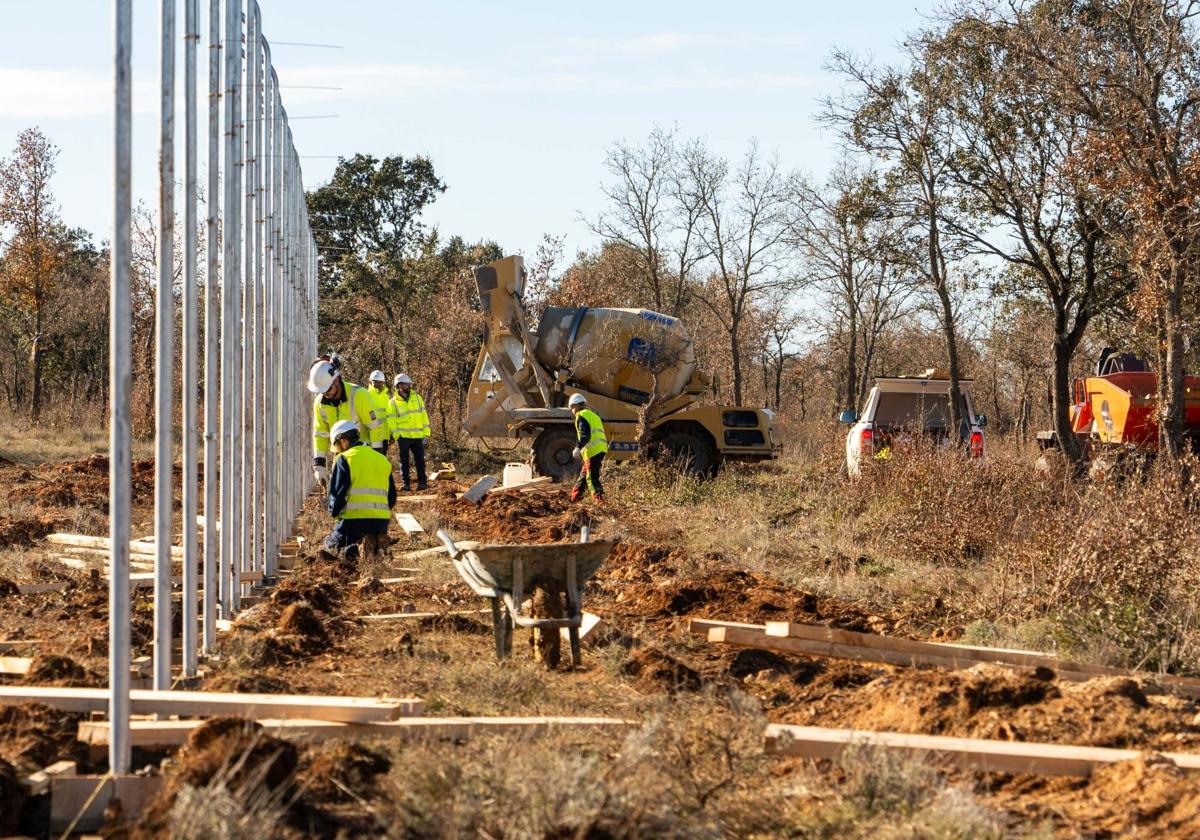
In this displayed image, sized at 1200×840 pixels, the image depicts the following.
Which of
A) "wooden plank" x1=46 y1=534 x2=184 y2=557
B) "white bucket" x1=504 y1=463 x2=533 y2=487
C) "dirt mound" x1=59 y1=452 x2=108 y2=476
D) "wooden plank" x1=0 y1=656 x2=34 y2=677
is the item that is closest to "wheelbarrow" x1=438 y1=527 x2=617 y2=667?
"wooden plank" x1=0 y1=656 x2=34 y2=677

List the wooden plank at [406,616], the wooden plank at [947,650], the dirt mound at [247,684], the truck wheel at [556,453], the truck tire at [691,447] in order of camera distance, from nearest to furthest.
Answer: the dirt mound at [247,684] → the wooden plank at [947,650] → the wooden plank at [406,616] → the truck tire at [691,447] → the truck wheel at [556,453]

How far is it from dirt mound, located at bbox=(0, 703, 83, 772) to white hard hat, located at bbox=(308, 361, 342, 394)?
8.15 m

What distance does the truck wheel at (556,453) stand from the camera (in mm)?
24812

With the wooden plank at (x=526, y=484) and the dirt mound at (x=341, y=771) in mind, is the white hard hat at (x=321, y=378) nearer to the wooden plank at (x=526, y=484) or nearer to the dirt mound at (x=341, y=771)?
the wooden plank at (x=526, y=484)

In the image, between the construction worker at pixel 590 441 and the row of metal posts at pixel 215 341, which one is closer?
the row of metal posts at pixel 215 341

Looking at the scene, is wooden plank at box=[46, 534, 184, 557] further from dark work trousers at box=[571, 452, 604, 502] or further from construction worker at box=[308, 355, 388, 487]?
dark work trousers at box=[571, 452, 604, 502]

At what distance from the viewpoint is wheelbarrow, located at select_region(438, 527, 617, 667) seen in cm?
859

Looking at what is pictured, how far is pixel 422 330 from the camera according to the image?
3772cm

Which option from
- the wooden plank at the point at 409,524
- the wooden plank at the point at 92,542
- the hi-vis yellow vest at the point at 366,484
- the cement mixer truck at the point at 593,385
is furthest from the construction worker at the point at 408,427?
the hi-vis yellow vest at the point at 366,484

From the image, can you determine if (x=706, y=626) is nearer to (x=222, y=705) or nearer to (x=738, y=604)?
(x=738, y=604)

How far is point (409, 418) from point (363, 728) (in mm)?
17317

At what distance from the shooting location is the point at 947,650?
29.1 feet

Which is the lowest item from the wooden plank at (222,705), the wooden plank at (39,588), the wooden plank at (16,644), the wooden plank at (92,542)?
the wooden plank at (16,644)

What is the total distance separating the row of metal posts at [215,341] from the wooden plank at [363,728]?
40 cm
